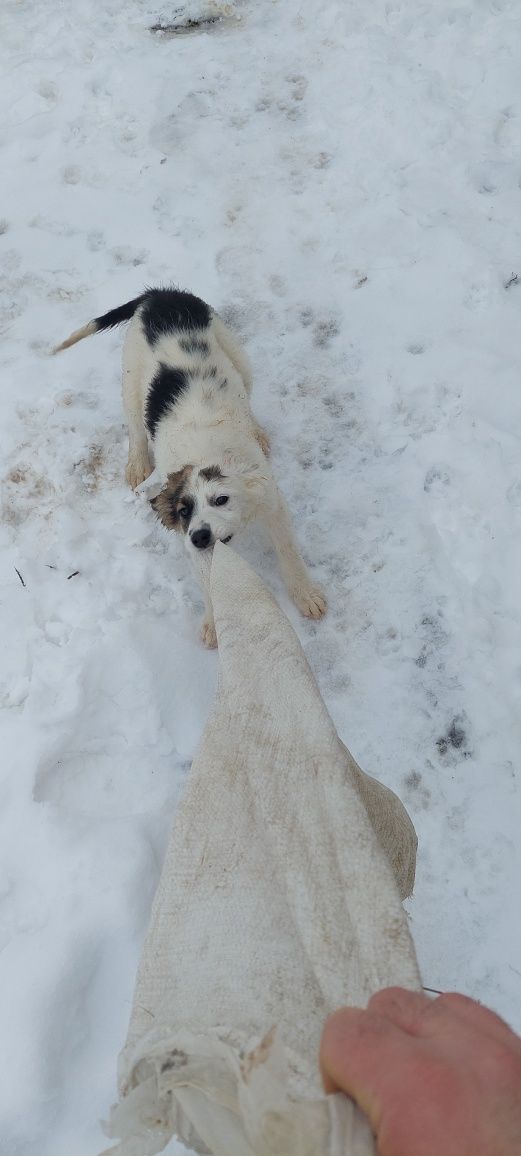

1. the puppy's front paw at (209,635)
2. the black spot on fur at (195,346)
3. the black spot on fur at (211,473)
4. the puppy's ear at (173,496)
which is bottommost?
the puppy's front paw at (209,635)

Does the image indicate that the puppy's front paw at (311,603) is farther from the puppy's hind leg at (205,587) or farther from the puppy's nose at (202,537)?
the puppy's nose at (202,537)

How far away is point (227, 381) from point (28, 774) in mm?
2007

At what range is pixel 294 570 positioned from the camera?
130 inches

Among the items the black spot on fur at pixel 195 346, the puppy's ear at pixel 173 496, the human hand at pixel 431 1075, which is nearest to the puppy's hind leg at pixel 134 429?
the black spot on fur at pixel 195 346

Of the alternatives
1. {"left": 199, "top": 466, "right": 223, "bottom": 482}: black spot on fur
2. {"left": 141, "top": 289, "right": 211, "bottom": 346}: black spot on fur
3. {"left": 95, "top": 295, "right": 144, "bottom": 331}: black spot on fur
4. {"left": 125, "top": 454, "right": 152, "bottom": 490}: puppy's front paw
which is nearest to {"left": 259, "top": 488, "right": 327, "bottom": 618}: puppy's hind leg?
{"left": 199, "top": 466, "right": 223, "bottom": 482}: black spot on fur

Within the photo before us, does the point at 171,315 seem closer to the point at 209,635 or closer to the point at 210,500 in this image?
the point at 210,500

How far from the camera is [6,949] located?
7.88ft

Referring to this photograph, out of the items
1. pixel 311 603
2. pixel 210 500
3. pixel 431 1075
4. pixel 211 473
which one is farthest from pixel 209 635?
pixel 431 1075

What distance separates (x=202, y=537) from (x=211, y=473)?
0.29 m

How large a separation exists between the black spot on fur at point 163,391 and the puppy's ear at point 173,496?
469 mm

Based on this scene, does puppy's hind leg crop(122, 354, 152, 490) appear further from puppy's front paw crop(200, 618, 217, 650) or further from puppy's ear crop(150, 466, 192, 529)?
puppy's front paw crop(200, 618, 217, 650)

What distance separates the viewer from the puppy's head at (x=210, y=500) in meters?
2.96

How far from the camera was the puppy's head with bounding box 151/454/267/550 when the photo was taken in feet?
Answer: 9.71

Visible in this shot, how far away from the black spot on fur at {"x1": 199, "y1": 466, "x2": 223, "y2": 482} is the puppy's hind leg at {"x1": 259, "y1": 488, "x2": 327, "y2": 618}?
329 millimetres
